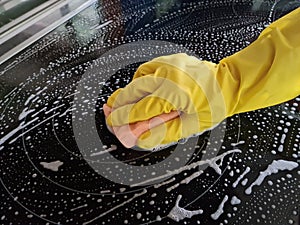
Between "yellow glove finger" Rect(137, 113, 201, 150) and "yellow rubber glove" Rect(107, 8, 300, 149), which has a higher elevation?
"yellow rubber glove" Rect(107, 8, 300, 149)

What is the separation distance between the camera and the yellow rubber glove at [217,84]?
1.82ft

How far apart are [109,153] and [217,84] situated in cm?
24

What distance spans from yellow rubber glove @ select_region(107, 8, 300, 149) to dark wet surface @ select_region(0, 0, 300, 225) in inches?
3.6

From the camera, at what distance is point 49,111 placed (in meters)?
0.74

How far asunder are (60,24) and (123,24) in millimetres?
171

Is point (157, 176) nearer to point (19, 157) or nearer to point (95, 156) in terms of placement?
point (95, 156)

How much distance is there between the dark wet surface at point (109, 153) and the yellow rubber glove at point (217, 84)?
9 cm

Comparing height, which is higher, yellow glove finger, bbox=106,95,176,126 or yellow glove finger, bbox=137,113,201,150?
yellow glove finger, bbox=106,95,176,126

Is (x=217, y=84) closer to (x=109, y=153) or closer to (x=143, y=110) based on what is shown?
(x=143, y=110)

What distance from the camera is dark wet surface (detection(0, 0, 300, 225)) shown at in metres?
0.59

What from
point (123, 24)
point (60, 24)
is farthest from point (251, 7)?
point (60, 24)

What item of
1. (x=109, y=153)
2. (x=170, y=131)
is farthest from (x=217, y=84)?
(x=109, y=153)

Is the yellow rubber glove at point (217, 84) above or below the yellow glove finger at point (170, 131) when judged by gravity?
above

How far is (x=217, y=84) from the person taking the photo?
57 centimetres
